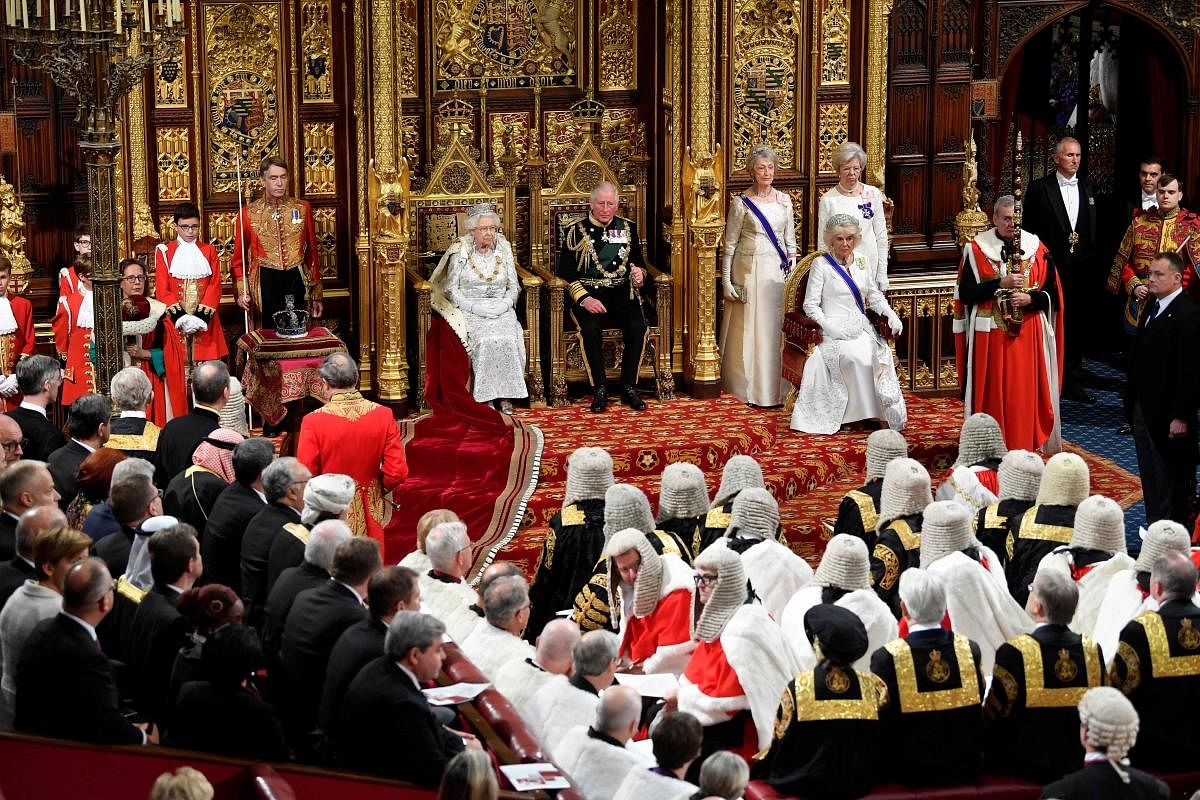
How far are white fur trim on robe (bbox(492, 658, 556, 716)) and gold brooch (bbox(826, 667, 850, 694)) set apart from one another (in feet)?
3.08

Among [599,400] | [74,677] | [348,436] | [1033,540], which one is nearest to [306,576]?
[74,677]

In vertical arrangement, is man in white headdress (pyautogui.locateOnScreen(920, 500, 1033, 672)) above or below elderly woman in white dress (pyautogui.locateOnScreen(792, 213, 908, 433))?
below

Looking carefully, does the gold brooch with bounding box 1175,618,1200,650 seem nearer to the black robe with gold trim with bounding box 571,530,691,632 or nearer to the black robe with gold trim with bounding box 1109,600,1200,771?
the black robe with gold trim with bounding box 1109,600,1200,771

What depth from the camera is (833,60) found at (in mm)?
14273

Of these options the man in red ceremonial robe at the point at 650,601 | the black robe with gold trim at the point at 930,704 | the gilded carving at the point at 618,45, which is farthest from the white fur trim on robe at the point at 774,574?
the gilded carving at the point at 618,45

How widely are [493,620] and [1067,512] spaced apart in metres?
2.89

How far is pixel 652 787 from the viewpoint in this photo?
6.54m

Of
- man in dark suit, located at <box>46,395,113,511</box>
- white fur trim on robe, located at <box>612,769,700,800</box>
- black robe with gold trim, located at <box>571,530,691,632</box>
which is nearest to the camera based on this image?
white fur trim on robe, located at <box>612,769,700,800</box>

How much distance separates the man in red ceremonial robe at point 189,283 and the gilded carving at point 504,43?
7.70ft

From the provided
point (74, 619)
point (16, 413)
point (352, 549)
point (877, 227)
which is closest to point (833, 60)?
point (877, 227)

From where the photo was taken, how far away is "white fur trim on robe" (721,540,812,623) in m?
8.88

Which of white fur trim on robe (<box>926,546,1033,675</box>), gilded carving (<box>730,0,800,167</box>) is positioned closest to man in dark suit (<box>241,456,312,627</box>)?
white fur trim on robe (<box>926,546,1033,675</box>)

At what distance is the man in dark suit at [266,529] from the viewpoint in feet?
28.0

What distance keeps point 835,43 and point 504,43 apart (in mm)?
2231
